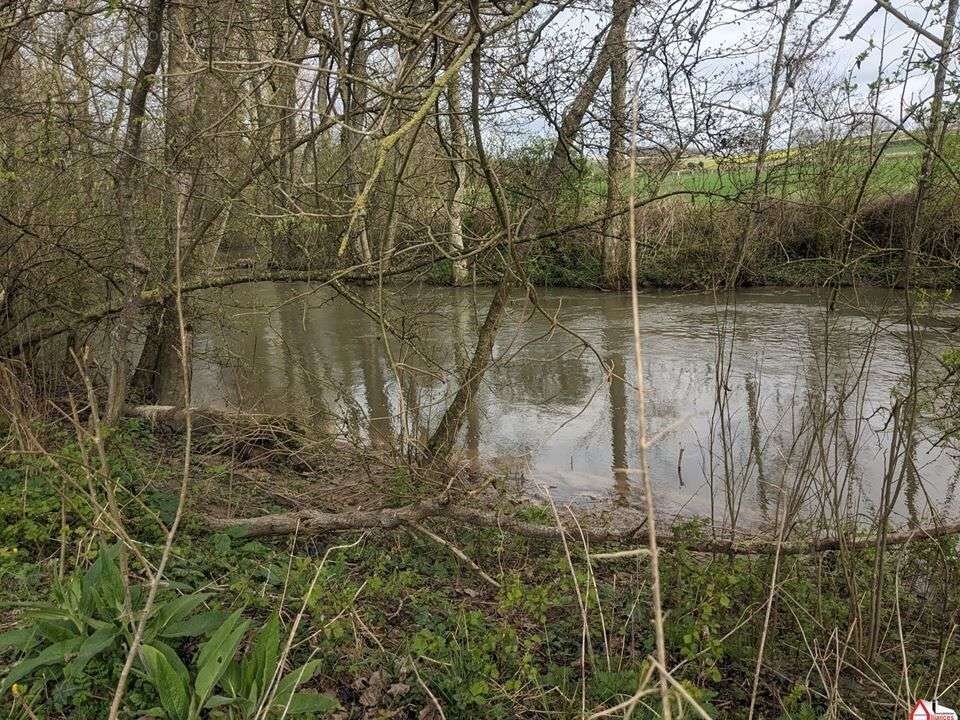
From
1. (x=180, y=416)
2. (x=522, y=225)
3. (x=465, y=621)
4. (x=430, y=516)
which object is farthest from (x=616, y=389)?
(x=465, y=621)

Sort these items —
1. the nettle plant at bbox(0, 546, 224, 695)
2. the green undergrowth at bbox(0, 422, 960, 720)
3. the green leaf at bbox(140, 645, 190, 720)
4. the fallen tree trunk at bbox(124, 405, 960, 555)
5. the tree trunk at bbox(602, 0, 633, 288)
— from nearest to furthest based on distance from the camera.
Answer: the green leaf at bbox(140, 645, 190, 720)
the nettle plant at bbox(0, 546, 224, 695)
the green undergrowth at bbox(0, 422, 960, 720)
the fallen tree trunk at bbox(124, 405, 960, 555)
the tree trunk at bbox(602, 0, 633, 288)

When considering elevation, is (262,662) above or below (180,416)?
below

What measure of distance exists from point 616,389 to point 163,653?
7.03 metres

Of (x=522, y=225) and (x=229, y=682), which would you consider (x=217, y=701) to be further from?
(x=522, y=225)

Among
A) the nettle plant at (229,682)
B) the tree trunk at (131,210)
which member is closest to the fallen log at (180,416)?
the tree trunk at (131,210)

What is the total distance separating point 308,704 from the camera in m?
2.72

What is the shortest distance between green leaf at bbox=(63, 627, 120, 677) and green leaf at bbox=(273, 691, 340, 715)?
0.69 m

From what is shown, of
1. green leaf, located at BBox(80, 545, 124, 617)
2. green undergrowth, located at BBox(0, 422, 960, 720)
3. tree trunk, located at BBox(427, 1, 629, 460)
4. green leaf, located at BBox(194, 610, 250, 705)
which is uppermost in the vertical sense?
tree trunk, located at BBox(427, 1, 629, 460)

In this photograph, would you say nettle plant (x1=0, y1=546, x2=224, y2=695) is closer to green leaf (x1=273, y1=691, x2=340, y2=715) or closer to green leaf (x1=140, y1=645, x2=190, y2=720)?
green leaf (x1=140, y1=645, x2=190, y2=720)

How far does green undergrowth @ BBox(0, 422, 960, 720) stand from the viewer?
289 centimetres

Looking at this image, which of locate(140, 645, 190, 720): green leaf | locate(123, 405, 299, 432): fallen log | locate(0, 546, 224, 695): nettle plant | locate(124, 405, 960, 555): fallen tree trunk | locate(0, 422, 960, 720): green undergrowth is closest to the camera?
locate(140, 645, 190, 720): green leaf

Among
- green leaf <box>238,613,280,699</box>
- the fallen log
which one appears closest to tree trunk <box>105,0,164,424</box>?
the fallen log

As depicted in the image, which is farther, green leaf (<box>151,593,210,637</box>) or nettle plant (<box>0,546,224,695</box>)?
green leaf (<box>151,593,210,637</box>)

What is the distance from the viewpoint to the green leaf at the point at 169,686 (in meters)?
2.63
